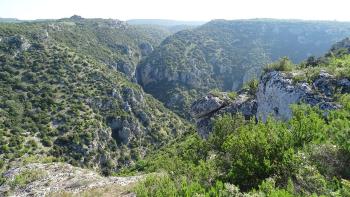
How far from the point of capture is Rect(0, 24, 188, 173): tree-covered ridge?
79.9 m

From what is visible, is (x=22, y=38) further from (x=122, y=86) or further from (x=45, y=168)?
(x=45, y=168)

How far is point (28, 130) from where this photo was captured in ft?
265

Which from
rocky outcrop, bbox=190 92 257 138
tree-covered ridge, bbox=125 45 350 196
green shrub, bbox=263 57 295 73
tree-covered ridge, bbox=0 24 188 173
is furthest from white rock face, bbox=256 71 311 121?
tree-covered ridge, bbox=0 24 188 173

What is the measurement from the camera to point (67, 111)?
91.2m

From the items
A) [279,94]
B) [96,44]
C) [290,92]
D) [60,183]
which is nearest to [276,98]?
[279,94]

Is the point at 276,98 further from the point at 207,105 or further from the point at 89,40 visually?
the point at 89,40

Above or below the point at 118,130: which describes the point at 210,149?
above

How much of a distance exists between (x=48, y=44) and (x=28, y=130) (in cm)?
4927

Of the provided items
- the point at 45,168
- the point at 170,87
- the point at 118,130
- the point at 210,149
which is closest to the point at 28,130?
the point at 118,130

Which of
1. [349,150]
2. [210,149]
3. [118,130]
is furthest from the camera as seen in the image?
[118,130]

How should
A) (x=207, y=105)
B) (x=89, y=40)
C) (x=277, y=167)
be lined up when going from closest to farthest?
1. (x=277, y=167)
2. (x=207, y=105)
3. (x=89, y=40)

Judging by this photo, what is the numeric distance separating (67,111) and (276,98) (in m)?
62.6

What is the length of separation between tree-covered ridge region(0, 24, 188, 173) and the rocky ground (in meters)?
33.8

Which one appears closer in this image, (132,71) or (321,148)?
(321,148)
